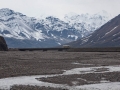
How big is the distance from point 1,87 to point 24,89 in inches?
86.3

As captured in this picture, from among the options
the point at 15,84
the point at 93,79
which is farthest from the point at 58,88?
the point at 93,79

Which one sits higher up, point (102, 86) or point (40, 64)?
point (40, 64)

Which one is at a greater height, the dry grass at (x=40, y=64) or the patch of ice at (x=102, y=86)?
Answer: the dry grass at (x=40, y=64)

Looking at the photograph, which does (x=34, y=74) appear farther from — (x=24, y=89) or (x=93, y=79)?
(x=24, y=89)

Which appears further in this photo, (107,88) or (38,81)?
(38,81)

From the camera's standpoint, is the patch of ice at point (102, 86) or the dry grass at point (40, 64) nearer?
the patch of ice at point (102, 86)

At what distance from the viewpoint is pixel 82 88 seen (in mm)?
23281

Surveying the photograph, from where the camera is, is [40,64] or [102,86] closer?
[102,86]

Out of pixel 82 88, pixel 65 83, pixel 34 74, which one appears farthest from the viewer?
pixel 34 74

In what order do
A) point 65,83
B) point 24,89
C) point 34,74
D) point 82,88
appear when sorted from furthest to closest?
point 34,74, point 65,83, point 82,88, point 24,89

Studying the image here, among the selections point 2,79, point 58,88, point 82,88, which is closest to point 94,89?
point 82,88

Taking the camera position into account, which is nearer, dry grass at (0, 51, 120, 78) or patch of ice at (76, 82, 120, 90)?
patch of ice at (76, 82, 120, 90)

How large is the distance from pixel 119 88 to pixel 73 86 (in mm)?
3888

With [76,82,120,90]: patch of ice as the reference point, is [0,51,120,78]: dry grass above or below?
above
